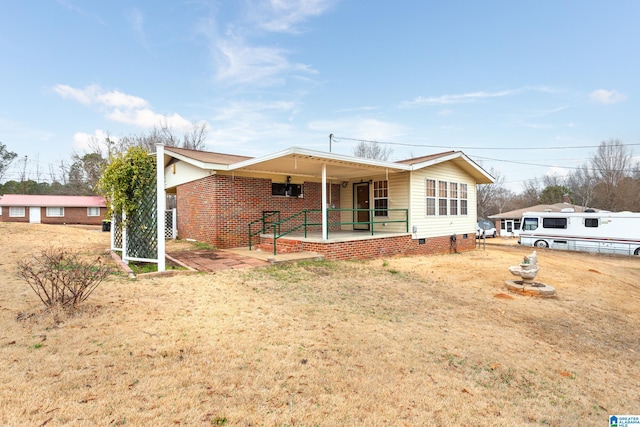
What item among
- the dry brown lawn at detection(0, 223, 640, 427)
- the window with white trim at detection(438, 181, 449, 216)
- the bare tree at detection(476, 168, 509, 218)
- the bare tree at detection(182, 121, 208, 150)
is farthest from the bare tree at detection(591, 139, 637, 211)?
the bare tree at detection(182, 121, 208, 150)

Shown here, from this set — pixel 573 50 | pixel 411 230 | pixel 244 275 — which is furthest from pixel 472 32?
pixel 244 275

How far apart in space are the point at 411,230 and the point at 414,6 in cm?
918

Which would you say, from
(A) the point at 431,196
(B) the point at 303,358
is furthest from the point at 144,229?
(A) the point at 431,196

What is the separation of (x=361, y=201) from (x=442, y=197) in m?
3.36

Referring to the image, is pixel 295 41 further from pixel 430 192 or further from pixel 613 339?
pixel 613 339

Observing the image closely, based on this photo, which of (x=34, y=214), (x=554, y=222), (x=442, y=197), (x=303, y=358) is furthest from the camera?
(x=34, y=214)

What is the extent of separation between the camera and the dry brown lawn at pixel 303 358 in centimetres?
223

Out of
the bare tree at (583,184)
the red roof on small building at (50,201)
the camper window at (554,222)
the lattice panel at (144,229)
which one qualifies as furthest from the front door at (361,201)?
the bare tree at (583,184)

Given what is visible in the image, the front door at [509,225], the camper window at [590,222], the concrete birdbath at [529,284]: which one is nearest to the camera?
the concrete birdbath at [529,284]

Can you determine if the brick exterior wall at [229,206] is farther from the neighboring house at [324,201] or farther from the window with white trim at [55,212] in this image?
the window with white trim at [55,212]

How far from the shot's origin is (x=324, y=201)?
9039 millimetres

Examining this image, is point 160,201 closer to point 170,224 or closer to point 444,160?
point 170,224

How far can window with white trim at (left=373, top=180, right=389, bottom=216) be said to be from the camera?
41.5ft

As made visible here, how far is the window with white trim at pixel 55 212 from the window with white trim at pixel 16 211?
205 centimetres
